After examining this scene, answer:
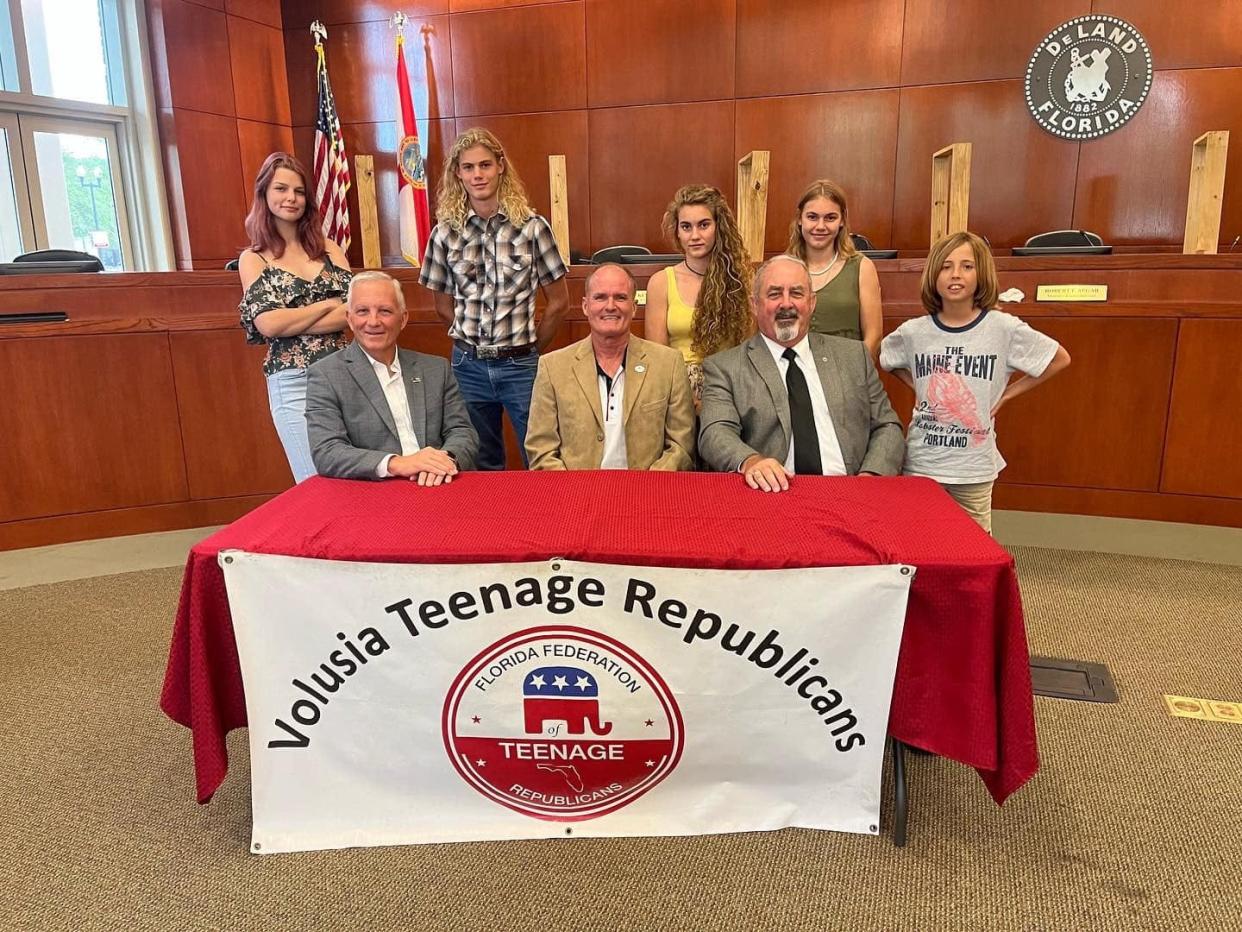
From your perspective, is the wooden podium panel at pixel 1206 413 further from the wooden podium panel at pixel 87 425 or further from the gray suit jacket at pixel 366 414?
the wooden podium panel at pixel 87 425

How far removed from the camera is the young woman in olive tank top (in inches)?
101

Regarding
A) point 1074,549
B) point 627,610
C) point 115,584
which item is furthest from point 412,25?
point 627,610

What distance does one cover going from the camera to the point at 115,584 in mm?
3365

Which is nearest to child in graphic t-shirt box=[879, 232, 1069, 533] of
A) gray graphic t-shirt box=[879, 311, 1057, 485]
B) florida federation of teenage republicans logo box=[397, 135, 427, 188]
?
gray graphic t-shirt box=[879, 311, 1057, 485]

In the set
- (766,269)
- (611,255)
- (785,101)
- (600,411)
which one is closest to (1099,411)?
(766,269)

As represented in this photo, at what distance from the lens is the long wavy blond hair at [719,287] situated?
97.3 inches

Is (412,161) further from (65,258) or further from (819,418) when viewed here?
(819,418)

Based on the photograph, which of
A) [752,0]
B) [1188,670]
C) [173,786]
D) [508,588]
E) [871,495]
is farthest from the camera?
[752,0]

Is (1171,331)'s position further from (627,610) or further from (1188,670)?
(627,610)

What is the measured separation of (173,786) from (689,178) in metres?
5.59

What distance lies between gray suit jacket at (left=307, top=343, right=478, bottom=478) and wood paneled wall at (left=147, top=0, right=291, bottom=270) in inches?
208

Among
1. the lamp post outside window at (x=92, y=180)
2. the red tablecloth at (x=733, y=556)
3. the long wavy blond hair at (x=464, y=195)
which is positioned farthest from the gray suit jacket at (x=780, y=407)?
the lamp post outside window at (x=92, y=180)

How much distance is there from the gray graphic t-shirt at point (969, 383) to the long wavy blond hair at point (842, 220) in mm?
412

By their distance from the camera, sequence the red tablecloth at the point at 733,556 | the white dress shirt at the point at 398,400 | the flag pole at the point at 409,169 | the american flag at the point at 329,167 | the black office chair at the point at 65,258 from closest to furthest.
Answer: the red tablecloth at the point at 733,556 < the white dress shirt at the point at 398,400 < the black office chair at the point at 65,258 < the american flag at the point at 329,167 < the flag pole at the point at 409,169
